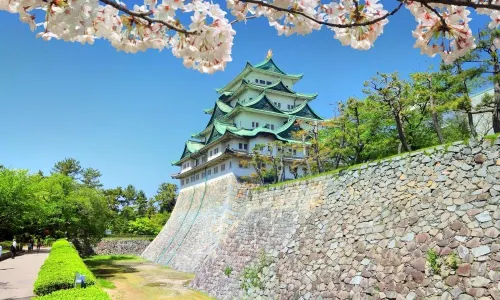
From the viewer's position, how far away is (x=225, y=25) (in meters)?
2.38

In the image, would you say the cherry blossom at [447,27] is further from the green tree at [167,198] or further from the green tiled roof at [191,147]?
the green tree at [167,198]

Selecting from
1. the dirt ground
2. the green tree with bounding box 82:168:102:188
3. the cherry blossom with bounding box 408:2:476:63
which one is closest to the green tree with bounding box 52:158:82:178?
the green tree with bounding box 82:168:102:188

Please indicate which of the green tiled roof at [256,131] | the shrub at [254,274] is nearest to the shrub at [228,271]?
the shrub at [254,274]

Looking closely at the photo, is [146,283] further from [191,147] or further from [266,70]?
[266,70]

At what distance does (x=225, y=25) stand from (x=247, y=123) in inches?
1071

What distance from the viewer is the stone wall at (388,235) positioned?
26.6ft

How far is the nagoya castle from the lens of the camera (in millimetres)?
26938

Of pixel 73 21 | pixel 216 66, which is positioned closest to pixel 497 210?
pixel 216 66

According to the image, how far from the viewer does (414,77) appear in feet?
51.0

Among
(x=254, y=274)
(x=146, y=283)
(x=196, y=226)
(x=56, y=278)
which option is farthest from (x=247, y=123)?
(x=56, y=278)

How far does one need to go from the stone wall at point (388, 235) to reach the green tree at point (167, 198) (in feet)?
105

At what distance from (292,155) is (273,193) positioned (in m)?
9.56

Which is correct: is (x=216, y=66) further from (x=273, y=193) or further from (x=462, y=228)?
(x=273, y=193)

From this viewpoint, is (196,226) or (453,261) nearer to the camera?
(453,261)
